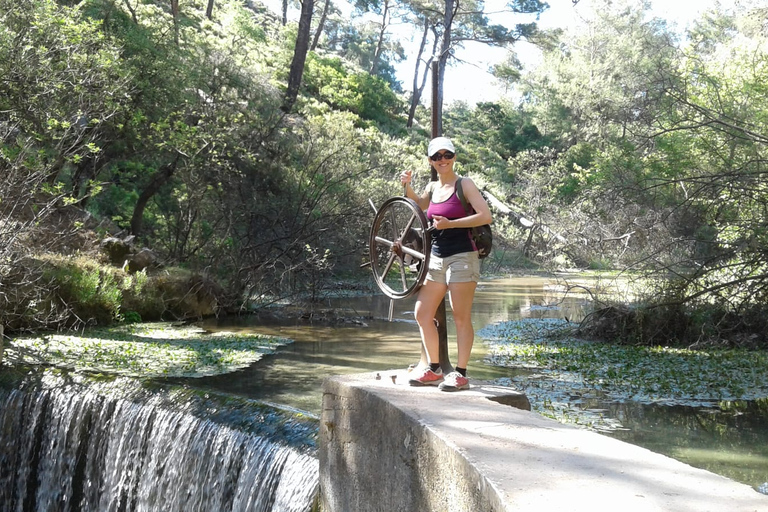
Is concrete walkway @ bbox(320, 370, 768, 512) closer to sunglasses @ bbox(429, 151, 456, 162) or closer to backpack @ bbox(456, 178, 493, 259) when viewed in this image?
backpack @ bbox(456, 178, 493, 259)

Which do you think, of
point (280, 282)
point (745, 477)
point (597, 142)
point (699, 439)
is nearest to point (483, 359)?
point (699, 439)

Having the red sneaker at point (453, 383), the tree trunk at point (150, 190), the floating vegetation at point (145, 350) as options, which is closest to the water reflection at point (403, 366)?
the floating vegetation at point (145, 350)

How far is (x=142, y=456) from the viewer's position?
815 centimetres

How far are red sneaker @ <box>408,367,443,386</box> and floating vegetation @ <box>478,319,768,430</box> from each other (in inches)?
110

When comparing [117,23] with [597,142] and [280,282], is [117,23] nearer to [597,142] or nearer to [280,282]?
[280,282]

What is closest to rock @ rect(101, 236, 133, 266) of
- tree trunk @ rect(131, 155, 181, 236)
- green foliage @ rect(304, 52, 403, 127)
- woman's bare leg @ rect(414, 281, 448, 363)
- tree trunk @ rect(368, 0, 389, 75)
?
tree trunk @ rect(131, 155, 181, 236)

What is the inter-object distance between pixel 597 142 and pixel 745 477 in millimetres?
38991

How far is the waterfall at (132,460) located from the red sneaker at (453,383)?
1464mm

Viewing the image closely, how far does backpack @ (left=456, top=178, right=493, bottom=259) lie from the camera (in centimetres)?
555

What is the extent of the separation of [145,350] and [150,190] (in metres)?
8.37

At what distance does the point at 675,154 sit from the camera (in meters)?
17.6

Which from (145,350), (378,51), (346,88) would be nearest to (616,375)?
(145,350)

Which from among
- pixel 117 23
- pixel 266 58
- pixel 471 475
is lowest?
pixel 471 475

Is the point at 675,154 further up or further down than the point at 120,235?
further up
